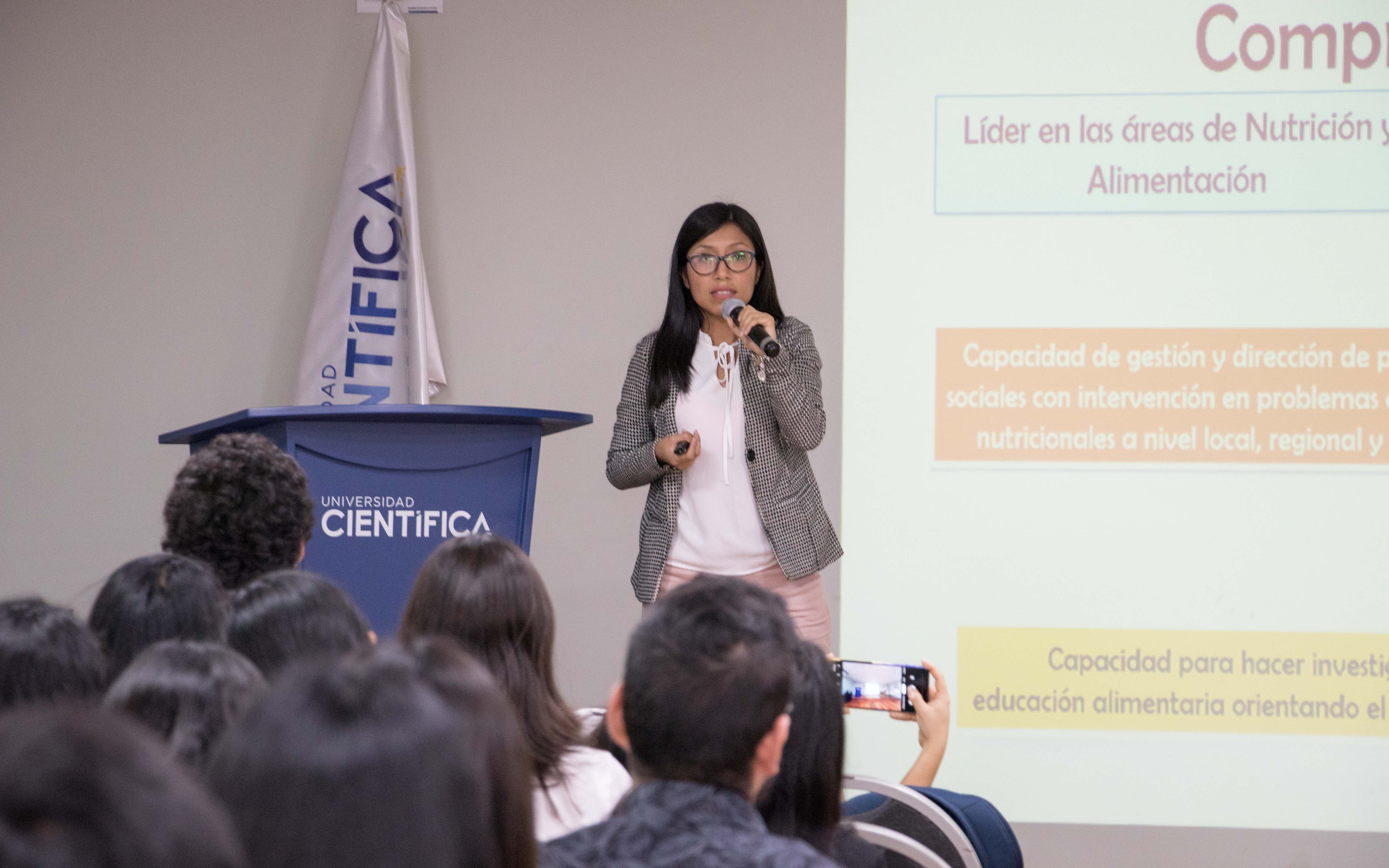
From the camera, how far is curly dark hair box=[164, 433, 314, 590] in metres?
1.67

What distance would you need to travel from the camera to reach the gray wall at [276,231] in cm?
353

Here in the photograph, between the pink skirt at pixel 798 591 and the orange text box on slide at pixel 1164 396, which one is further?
the orange text box on slide at pixel 1164 396

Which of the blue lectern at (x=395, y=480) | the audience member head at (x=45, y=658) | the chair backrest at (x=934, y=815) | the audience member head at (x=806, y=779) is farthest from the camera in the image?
the blue lectern at (x=395, y=480)

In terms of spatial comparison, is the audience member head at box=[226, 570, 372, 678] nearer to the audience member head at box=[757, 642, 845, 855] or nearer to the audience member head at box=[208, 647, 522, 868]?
the audience member head at box=[757, 642, 845, 855]

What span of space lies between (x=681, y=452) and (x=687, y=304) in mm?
381

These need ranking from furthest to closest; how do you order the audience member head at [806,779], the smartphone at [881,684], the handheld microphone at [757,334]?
the handheld microphone at [757,334]
the smartphone at [881,684]
the audience member head at [806,779]

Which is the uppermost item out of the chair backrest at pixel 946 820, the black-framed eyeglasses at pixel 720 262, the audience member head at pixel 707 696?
the black-framed eyeglasses at pixel 720 262

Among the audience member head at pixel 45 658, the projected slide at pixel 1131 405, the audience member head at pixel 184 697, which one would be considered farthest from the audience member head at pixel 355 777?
the projected slide at pixel 1131 405

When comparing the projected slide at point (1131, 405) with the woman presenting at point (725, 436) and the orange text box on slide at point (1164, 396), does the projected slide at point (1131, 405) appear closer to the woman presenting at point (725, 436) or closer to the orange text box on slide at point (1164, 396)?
the orange text box on slide at point (1164, 396)

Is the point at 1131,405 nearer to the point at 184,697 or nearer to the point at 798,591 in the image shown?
the point at 798,591

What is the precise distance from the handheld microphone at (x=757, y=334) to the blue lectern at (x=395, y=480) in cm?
38

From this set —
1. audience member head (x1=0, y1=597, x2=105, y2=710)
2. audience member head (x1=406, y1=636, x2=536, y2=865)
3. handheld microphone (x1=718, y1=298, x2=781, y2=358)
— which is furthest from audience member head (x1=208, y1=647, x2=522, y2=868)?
handheld microphone (x1=718, y1=298, x2=781, y2=358)

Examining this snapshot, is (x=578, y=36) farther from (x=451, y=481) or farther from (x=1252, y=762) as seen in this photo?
(x=1252, y=762)

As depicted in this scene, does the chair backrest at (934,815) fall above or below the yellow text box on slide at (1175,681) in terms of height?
above
